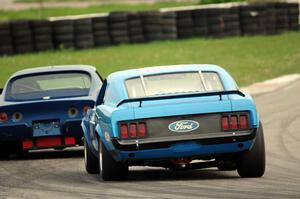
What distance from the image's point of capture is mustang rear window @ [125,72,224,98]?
12.2 m

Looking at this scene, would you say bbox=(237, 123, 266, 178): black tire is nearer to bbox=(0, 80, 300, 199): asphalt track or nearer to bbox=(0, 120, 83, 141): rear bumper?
bbox=(0, 80, 300, 199): asphalt track

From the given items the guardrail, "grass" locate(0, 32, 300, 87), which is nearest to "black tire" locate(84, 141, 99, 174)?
"grass" locate(0, 32, 300, 87)

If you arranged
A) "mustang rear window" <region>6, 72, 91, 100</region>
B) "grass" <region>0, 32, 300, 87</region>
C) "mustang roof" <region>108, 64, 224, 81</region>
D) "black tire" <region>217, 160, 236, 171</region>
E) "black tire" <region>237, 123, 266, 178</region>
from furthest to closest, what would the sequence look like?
"grass" <region>0, 32, 300, 87</region>, "mustang rear window" <region>6, 72, 91, 100</region>, "mustang roof" <region>108, 64, 224, 81</region>, "black tire" <region>217, 160, 236, 171</region>, "black tire" <region>237, 123, 266, 178</region>

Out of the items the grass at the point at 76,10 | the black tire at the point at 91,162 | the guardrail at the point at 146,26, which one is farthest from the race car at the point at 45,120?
the grass at the point at 76,10

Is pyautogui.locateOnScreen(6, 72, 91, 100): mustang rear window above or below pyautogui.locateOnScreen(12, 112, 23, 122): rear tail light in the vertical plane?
above

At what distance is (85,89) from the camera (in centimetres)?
1603

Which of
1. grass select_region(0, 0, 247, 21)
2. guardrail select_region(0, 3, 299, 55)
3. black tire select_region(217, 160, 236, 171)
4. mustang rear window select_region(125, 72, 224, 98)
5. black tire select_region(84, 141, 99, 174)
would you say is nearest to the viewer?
black tire select_region(217, 160, 236, 171)

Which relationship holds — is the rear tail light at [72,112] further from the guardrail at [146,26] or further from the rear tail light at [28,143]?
the guardrail at [146,26]

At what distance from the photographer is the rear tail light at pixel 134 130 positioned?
37.4 feet

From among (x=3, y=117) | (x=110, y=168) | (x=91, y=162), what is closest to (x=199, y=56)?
(x=3, y=117)

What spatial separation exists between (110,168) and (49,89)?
15.7 ft

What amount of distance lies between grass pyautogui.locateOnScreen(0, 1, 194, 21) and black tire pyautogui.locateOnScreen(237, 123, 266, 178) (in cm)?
3992

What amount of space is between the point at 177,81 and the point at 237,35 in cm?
2845

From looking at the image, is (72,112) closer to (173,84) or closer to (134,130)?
(173,84)
